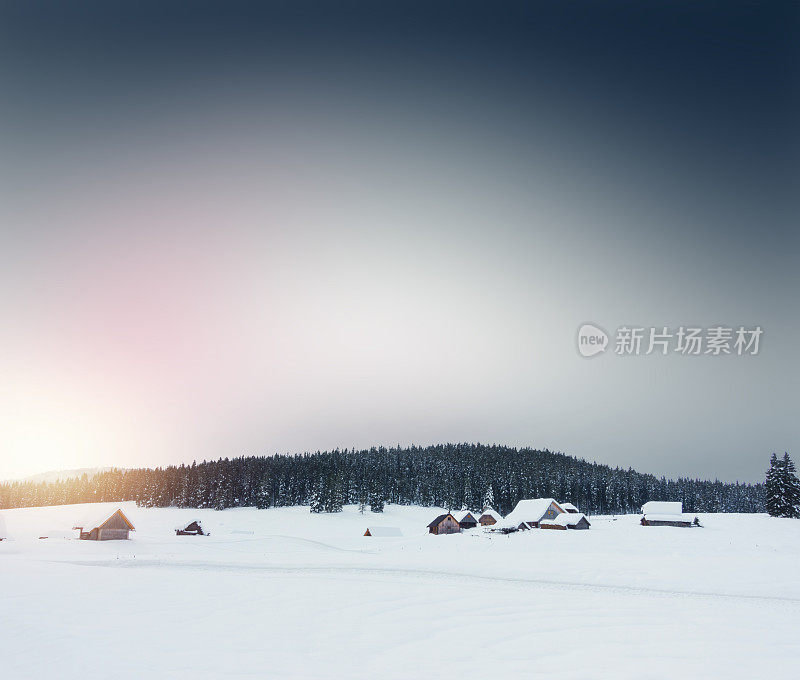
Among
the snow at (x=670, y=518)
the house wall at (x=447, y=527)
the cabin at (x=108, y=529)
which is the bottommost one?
the house wall at (x=447, y=527)

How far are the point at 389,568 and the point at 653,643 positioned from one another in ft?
69.8

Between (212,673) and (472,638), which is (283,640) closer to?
(212,673)

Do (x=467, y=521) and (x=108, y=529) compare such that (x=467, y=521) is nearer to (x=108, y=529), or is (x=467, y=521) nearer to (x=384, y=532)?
(x=384, y=532)

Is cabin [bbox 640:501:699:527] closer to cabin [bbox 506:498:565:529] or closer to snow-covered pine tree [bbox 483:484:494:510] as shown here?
cabin [bbox 506:498:565:529]

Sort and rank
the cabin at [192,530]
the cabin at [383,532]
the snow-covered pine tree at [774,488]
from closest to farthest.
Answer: the snow-covered pine tree at [774,488]
the cabin at [192,530]
the cabin at [383,532]

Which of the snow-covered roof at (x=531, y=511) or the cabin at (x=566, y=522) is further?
the snow-covered roof at (x=531, y=511)

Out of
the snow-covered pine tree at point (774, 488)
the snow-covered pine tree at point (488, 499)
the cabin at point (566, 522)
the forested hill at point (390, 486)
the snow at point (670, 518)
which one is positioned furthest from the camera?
the forested hill at point (390, 486)

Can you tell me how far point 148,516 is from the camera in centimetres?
10488

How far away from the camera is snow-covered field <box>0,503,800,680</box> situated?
40.5 feet

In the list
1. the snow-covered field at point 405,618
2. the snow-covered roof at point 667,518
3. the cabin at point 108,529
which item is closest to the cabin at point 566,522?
the snow-covered roof at point 667,518

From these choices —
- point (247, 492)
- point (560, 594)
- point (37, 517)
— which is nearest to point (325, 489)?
point (247, 492)

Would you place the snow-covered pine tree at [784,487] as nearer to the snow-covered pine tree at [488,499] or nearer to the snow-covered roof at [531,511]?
the snow-covered roof at [531,511]

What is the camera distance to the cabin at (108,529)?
6109cm

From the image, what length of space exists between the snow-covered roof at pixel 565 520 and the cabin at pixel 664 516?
8.75m
